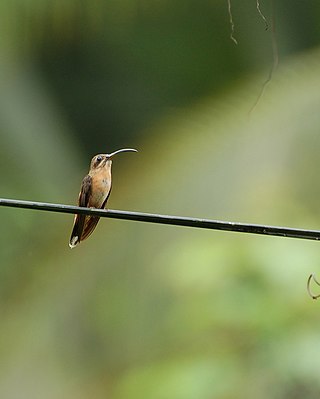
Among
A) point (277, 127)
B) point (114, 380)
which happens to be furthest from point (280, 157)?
point (114, 380)

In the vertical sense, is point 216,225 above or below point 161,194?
above

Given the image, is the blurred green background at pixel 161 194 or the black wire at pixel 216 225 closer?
the black wire at pixel 216 225

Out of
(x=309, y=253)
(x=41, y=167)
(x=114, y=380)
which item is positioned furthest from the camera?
(x=41, y=167)

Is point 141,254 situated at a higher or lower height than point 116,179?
lower

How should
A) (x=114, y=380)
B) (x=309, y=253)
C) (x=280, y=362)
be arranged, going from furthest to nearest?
(x=114, y=380) < (x=309, y=253) < (x=280, y=362)

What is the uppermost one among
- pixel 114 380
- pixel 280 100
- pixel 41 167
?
pixel 280 100

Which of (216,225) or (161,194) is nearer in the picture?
(216,225)

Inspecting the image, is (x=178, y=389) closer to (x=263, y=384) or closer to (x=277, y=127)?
(x=263, y=384)

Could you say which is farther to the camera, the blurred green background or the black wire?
the blurred green background
